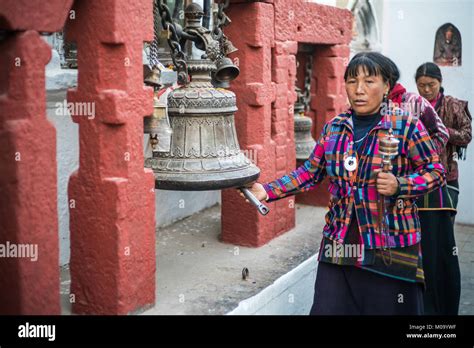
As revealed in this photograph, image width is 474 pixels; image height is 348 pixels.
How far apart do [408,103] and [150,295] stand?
82.4 inches

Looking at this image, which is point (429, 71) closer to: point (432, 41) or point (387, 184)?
point (387, 184)

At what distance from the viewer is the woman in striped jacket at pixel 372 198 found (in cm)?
346

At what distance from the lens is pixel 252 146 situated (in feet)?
18.8

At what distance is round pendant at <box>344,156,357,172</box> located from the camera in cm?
346

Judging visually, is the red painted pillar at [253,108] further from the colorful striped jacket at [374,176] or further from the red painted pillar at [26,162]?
the red painted pillar at [26,162]

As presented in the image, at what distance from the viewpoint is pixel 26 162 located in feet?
10.4

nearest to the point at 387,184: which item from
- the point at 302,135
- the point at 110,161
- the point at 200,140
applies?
the point at 200,140

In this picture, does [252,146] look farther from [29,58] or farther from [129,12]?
[29,58]

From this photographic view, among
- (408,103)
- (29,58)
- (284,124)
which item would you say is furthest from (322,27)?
(29,58)

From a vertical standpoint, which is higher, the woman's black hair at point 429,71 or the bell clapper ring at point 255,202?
the woman's black hair at point 429,71

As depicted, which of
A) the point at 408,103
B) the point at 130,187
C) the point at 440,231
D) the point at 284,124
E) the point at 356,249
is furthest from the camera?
the point at 284,124

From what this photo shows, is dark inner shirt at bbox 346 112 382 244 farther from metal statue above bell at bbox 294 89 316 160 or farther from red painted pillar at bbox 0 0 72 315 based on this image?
metal statue above bell at bbox 294 89 316 160

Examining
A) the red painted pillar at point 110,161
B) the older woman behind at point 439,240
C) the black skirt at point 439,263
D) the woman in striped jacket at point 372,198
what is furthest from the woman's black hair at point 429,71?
the red painted pillar at point 110,161

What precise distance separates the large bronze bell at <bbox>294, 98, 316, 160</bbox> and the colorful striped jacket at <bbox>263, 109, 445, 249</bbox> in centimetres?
343
